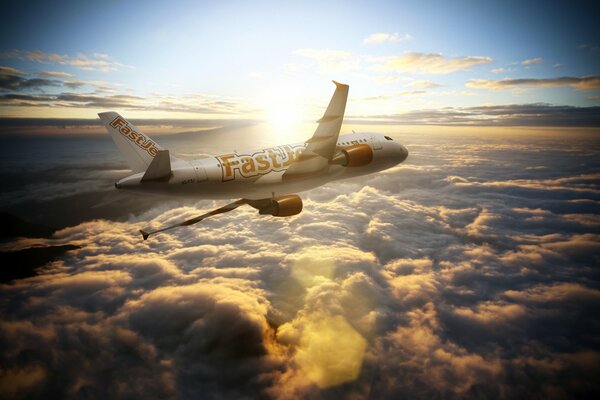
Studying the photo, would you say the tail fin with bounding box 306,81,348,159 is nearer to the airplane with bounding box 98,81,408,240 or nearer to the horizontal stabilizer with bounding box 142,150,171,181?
the airplane with bounding box 98,81,408,240

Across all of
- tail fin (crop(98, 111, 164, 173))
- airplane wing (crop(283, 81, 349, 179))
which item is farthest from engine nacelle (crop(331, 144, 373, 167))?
tail fin (crop(98, 111, 164, 173))

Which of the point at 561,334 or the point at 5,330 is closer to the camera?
the point at 561,334

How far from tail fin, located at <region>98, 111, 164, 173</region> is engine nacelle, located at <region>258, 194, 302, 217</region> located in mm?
9104

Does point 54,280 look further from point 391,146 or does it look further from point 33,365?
point 391,146

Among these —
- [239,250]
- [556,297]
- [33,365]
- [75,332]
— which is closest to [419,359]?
[556,297]

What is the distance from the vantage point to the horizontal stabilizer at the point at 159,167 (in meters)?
15.0

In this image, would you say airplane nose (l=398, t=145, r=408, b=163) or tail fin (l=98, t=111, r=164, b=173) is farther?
airplane nose (l=398, t=145, r=408, b=163)

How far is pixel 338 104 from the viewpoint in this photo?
17891mm

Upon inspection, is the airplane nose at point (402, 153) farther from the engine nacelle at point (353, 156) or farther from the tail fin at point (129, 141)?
the tail fin at point (129, 141)

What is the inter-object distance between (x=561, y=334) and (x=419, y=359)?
38184mm

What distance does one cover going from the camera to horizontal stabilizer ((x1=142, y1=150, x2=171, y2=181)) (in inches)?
590

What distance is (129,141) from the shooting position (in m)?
17.5

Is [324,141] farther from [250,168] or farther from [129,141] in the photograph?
[129,141]

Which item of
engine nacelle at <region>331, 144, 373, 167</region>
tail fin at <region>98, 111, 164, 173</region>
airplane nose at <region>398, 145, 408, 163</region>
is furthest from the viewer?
airplane nose at <region>398, 145, 408, 163</region>
